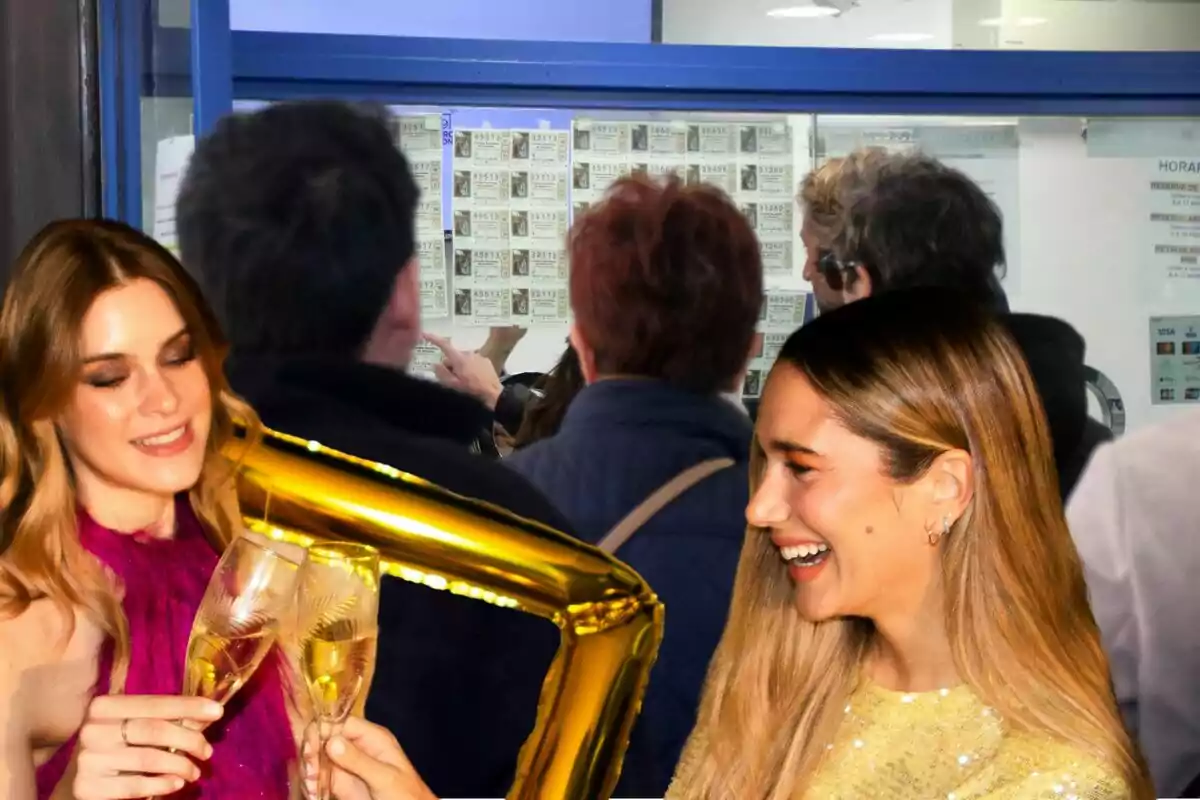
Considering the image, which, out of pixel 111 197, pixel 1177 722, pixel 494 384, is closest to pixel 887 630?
pixel 494 384

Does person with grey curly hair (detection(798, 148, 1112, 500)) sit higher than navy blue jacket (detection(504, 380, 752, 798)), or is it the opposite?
person with grey curly hair (detection(798, 148, 1112, 500))

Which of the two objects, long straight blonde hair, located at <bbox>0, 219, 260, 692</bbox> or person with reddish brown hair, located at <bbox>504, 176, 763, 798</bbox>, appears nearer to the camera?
long straight blonde hair, located at <bbox>0, 219, 260, 692</bbox>

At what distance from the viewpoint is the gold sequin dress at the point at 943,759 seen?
1593mm

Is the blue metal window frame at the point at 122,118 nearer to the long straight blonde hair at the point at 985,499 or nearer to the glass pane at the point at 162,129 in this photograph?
the glass pane at the point at 162,129

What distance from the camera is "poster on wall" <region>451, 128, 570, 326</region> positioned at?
2.51 m

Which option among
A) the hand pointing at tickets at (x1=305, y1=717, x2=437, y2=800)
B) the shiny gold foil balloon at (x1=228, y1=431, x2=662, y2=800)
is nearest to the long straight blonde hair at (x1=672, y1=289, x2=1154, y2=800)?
the hand pointing at tickets at (x1=305, y1=717, x2=437, y2=800)

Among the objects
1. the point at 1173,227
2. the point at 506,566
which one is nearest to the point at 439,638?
the point at 506,566

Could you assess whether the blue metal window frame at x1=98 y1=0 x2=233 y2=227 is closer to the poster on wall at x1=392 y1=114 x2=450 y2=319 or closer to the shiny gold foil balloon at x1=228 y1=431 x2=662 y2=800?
the poster on wall at x1=392 y1=114 x2=450 y2=319

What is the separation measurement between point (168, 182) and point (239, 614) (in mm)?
1167

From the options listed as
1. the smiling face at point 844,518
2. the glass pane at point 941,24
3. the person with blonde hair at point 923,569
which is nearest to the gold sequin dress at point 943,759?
the person with blonde hair at point 923,569

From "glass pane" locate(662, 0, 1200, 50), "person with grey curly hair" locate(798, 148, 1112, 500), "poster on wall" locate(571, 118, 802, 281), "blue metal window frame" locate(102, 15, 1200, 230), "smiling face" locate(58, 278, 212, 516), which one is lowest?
"smiling face" locate(58, 278, 212, 516)

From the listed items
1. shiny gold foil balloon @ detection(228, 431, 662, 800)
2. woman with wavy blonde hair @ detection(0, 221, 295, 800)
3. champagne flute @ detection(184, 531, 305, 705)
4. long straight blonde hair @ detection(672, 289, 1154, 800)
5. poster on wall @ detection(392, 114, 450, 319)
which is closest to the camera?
champagne flute @ detection(184, 531, 305, 705)

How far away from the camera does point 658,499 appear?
250cm

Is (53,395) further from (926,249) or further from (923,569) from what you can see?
(926,249)
